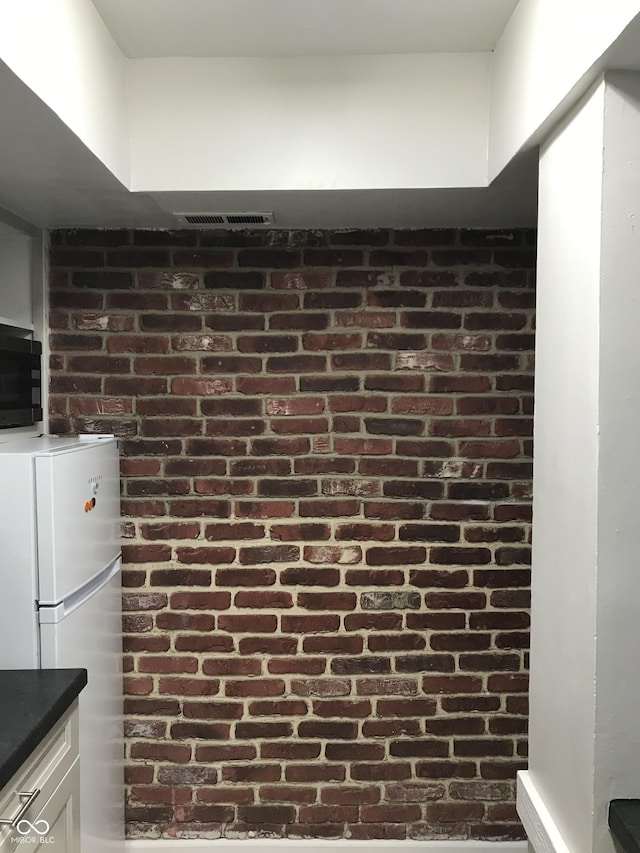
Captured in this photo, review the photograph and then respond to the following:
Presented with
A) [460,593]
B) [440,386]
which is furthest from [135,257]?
[460,593]

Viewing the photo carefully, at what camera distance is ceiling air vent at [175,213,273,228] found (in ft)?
7.23

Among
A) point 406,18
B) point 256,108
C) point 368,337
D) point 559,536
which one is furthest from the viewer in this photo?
point 368,337

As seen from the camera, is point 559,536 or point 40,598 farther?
point 40,598

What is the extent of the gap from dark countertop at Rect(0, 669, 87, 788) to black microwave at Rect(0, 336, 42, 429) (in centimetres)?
80

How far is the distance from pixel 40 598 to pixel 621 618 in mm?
1413

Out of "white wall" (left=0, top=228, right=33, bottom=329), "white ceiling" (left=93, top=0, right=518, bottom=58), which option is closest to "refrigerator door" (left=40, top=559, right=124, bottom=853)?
"white wall" (left=0, top=228, right=33, bottom=329)

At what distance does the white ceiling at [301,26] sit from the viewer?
5.41 ft

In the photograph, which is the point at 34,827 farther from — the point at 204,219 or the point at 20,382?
the point at 204,219

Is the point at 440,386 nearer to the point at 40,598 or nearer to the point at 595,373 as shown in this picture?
the point at 595,373

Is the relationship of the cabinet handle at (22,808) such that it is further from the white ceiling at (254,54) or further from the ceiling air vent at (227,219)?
the ceiling air vent at (227,219)

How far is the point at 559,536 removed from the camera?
1429mm

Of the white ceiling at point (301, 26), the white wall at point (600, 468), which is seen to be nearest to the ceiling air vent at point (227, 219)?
the white ceiling at point (301, 26)

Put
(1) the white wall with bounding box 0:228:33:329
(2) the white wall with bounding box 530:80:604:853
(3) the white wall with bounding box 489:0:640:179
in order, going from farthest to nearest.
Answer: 1. (1) the white wall with bounding box 0:228:33:329
2. (2) the white wall with bounding box 530:80:604:853
3. (3) the white wall with bounding box 489:0:640:179

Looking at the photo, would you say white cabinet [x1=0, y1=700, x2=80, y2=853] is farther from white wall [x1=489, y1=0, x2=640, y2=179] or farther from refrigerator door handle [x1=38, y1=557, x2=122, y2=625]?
white wall [x1=489, y1=0, x2=640, y2=179]
